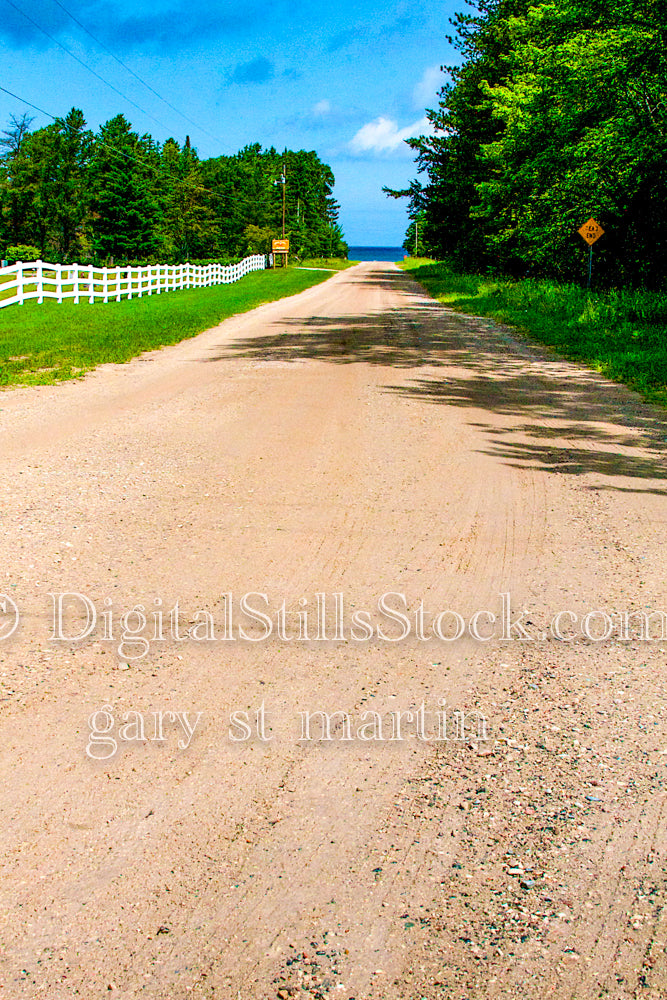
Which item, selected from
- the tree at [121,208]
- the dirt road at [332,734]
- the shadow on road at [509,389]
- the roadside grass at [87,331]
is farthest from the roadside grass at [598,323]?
the tree at [121,208]

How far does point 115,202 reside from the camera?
82188 mm

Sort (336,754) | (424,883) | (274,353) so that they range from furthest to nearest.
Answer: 1. (274,353)
2. (336,754)
3. (424,883)

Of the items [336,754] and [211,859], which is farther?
[336,754]

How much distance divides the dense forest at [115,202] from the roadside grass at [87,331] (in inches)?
2237

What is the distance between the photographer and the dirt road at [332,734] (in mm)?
2217

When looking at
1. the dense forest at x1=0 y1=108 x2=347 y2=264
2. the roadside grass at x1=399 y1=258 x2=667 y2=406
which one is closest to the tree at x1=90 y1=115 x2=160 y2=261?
the dense forest at x1=0 y1=108 x2=347 y2=264

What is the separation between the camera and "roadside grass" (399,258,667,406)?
13.0m

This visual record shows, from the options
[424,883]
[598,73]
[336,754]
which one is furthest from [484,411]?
[598,73]

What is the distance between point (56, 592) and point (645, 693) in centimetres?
295

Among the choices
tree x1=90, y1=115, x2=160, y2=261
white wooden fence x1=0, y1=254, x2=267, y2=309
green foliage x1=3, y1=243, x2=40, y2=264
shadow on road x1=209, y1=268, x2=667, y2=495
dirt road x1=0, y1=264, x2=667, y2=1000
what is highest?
tree x1=90, y1=115, x2=160, y2=261

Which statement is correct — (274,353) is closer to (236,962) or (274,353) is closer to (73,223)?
(236,962)

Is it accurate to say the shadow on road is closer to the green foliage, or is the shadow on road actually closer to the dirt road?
the dirt road

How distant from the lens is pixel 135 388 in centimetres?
1141

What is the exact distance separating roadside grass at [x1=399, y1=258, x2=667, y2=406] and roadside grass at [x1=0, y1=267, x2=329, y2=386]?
307 inches
